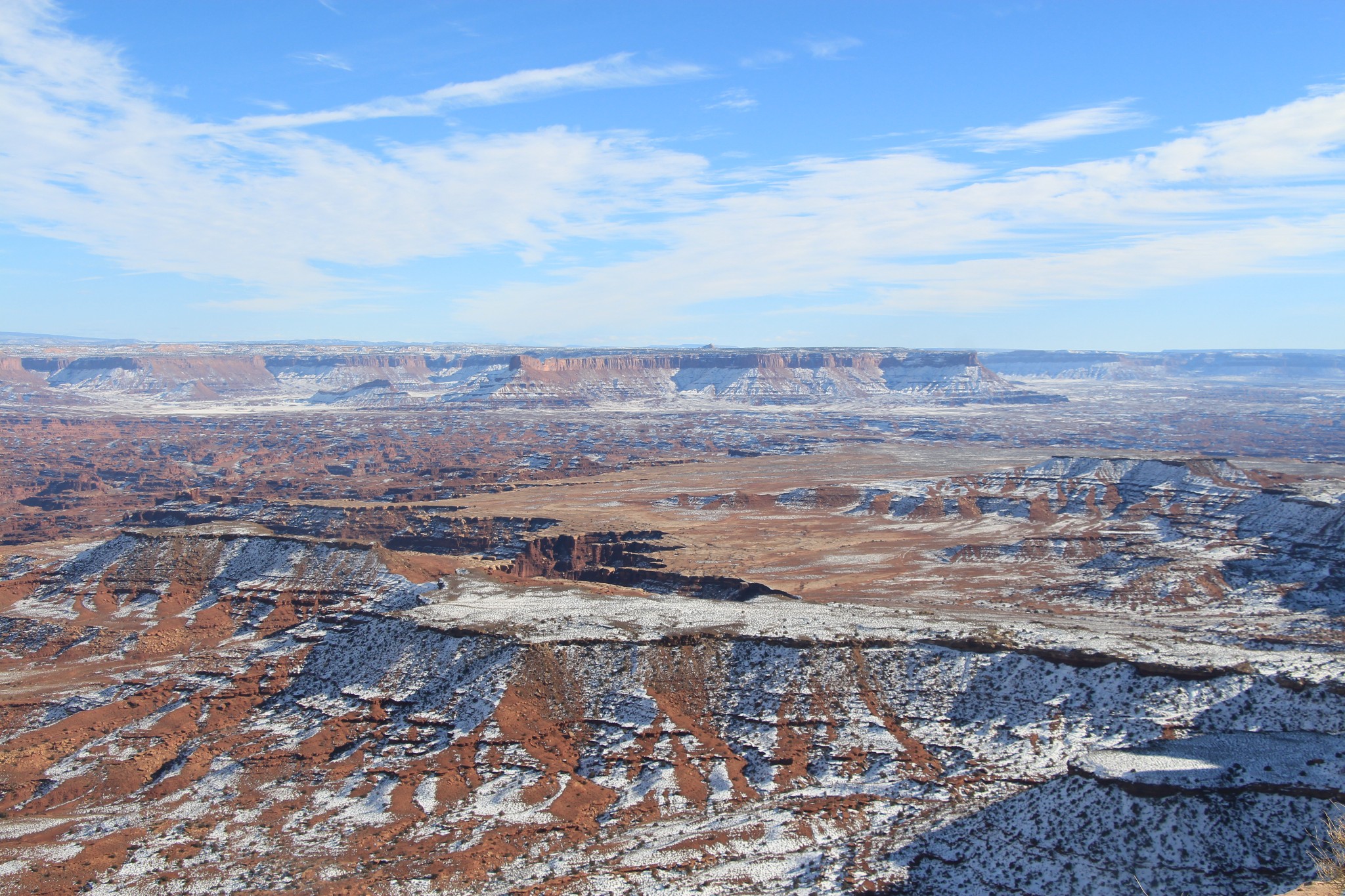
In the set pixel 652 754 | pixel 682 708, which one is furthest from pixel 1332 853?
pixel 682 708

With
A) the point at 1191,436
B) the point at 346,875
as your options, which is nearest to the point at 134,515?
the point at 346,875

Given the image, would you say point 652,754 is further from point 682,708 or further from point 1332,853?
point 1332,853

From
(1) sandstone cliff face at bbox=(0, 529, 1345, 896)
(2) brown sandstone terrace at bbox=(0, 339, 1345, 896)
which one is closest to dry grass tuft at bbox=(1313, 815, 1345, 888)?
(2) brown sandstone terrace at bbox=(0, 339, 1345, 896)

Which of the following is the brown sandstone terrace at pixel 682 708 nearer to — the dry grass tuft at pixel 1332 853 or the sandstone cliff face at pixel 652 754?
the sandstone cliff face at pixel 652 754

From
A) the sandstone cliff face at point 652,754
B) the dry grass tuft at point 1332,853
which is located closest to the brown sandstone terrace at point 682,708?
the sandstone cliff face at point 652,754

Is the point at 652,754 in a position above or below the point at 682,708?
below

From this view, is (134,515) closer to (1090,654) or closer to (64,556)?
(64,556)
